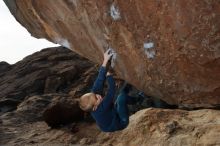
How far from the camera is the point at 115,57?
22.1 feet

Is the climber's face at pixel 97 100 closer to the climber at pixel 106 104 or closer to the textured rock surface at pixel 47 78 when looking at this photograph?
the climber at pixel 106 104

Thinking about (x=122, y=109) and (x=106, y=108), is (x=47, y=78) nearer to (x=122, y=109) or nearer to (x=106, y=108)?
(x=122, y=109)

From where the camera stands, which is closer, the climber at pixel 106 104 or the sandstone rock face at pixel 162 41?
the sandstone rock face at pixel 162 41

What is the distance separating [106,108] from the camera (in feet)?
20.5

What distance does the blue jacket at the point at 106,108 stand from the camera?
5.98 metres

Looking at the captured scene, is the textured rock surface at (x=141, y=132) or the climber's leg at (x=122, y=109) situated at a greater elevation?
the climber's leg at (x=122, y=109)

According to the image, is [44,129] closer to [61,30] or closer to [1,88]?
[61,30]

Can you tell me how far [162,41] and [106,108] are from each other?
141 cm

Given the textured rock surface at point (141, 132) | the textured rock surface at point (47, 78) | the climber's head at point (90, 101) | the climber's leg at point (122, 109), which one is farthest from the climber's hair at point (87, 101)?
the textured rock surface at point (47, 78)

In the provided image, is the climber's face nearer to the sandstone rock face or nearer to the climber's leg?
the climber's leg

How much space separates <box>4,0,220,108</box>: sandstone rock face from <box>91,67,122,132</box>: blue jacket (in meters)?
0.65

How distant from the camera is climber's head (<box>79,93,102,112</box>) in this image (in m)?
6.01

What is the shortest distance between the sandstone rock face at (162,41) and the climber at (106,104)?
41cm

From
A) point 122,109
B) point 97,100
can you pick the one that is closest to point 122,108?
point 122,109
